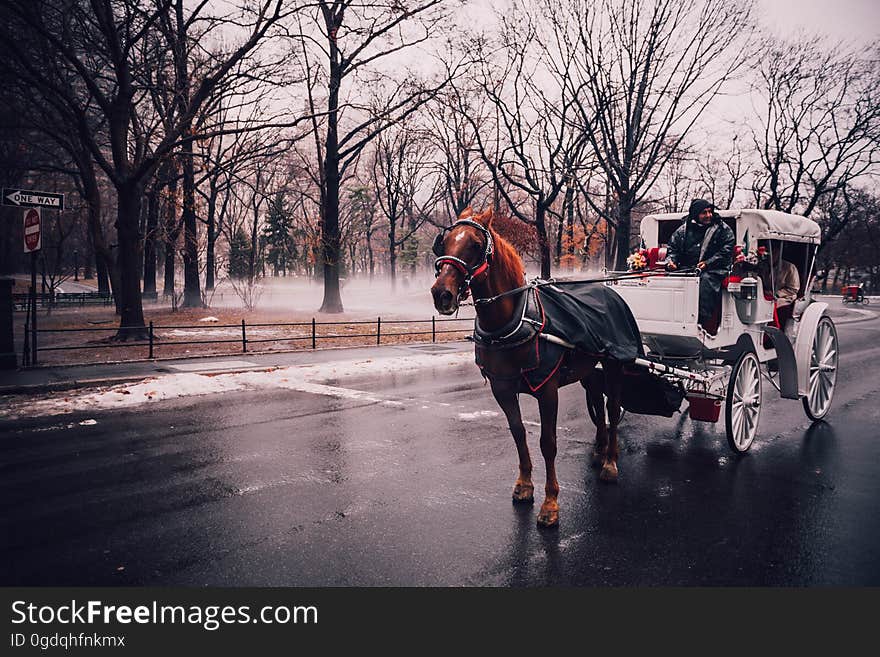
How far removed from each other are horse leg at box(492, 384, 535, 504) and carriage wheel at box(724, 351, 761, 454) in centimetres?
278

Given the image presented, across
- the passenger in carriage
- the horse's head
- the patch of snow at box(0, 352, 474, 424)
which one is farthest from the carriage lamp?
the patch of snow at box(0, 352, 474, 424)

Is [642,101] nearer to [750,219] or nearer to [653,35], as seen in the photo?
[653,35]

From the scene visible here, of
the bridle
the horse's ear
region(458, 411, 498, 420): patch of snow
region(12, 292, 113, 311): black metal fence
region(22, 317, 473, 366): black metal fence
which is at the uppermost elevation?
the horse's ear

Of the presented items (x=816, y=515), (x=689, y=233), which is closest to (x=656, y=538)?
(x=816, y=515)

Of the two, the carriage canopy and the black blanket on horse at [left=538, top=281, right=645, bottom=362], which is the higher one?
the carriage canopy

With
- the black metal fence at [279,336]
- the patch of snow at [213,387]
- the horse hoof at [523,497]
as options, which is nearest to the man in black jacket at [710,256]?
the horse hoof at [523,497]

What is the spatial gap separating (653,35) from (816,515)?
2084 cm

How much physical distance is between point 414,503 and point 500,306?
202 cm

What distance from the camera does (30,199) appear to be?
38.9 feet

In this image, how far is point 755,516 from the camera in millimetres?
5238

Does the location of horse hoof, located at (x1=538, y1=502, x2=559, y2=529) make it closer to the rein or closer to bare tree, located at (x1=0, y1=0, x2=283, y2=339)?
the rein

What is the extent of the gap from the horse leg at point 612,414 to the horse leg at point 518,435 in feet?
3.23

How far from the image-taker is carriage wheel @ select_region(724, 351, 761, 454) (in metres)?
6.89

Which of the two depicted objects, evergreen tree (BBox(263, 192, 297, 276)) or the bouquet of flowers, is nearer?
the bouquet of flowers
